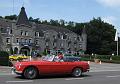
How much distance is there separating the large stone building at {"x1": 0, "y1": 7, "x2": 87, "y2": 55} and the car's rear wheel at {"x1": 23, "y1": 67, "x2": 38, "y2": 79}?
276 ft

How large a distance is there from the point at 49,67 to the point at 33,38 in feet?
300

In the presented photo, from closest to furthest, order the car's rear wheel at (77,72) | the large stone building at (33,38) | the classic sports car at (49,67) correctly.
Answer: the classic sports car at (49,67), the car's rear wheel at (77,72), the large stone building at (33,38)

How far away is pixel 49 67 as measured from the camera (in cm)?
2125

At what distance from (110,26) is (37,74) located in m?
122

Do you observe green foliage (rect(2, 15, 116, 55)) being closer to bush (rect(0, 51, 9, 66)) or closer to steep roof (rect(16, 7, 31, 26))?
steep roof (rect(16, 7, 31, 26))

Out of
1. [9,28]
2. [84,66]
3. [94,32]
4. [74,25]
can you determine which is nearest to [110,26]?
[94,32]

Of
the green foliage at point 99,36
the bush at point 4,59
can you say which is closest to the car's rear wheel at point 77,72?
the bush at point 4,59

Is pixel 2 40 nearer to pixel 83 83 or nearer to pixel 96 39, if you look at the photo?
pixel 96 39

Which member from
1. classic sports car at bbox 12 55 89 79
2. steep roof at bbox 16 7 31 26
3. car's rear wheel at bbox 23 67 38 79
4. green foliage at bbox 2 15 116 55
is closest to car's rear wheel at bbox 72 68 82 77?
classic sports car at bbox 12 55 89 79

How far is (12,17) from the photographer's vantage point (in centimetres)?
13862

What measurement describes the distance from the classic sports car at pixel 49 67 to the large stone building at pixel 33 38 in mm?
82384

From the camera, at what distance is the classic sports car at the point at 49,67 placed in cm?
2027

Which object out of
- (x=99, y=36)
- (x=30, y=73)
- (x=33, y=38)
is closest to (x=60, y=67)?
(x=30, y=73)

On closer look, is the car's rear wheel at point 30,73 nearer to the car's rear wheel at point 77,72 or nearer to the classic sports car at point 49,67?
the classic sports car at point 49,67
